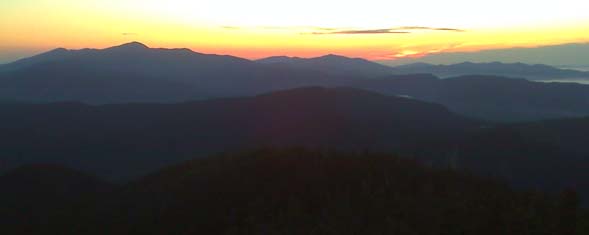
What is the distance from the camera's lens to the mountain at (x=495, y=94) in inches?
5649

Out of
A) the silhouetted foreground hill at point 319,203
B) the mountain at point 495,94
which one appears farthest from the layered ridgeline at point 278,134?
the mountain at point 495,94

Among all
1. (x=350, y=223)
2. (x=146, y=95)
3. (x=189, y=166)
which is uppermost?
(x=350, y=223)

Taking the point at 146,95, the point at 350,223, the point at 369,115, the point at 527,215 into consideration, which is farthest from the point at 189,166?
the point at 146,95

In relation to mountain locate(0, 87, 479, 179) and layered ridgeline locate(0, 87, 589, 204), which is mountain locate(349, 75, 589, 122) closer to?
mountain locate(0, 87, 479, 179)

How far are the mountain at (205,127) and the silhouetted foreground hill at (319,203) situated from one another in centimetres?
4385

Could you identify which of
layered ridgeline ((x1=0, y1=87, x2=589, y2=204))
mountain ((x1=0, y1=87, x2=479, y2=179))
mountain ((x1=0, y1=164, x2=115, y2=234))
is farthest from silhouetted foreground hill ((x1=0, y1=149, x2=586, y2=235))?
mountain ((x1=0, y1=87, x2=479, y2=179))

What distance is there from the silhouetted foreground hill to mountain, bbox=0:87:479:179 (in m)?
43.9

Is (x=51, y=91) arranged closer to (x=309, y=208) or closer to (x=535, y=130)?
(x=535, y=130)

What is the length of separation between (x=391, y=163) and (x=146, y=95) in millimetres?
179229

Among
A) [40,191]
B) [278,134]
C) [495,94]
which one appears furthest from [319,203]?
[495,94]

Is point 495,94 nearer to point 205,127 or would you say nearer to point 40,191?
point 205,127

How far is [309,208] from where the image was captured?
473 inches

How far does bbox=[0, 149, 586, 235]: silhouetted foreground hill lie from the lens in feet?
31.7

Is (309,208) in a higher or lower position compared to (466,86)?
higher
